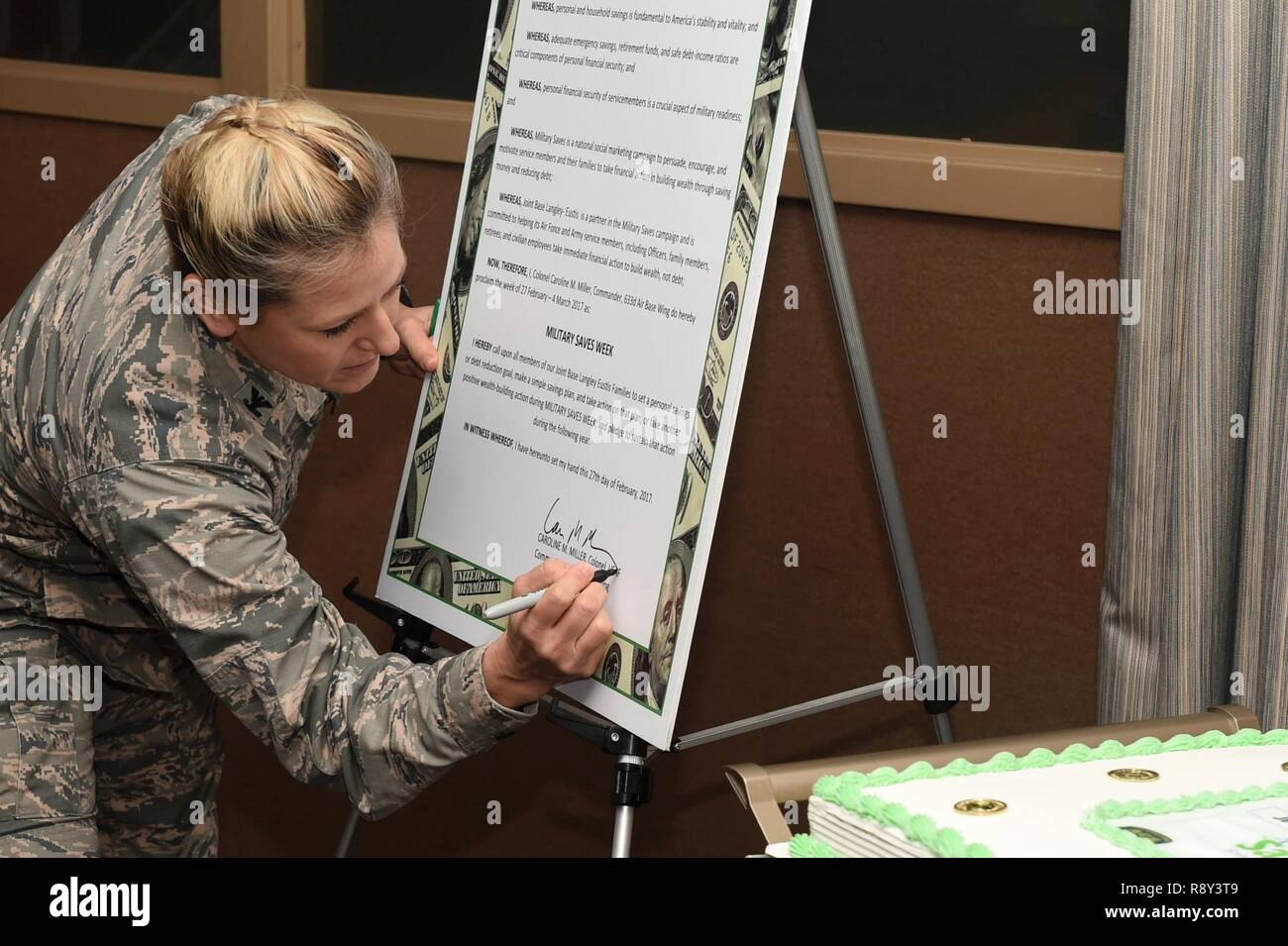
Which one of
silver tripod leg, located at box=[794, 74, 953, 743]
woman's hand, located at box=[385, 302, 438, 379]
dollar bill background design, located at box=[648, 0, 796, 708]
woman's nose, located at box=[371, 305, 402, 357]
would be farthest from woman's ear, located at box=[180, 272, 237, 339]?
silver tripod leg, located at box=[794, 74, 953, 743]

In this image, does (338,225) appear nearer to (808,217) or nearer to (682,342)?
(682,342)

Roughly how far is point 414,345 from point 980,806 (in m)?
0.98

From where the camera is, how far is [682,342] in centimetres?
132

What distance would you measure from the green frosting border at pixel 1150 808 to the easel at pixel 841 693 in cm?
55

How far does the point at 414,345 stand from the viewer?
163 centimetres

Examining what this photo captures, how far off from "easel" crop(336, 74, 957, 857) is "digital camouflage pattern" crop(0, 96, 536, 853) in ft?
0.45

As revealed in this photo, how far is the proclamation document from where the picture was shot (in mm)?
1291

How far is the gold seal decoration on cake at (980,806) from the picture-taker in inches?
34.7

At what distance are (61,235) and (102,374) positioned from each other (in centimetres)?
156

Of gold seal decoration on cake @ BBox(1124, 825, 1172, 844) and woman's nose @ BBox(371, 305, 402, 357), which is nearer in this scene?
gold seal decoration on cake @ BBox(1124, 825, 1172, 844)
